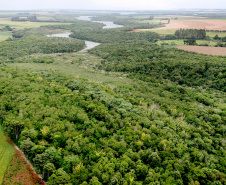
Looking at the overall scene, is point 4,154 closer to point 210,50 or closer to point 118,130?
point 118,130

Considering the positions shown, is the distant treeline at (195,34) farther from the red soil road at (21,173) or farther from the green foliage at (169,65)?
the red soil road at (21,173)

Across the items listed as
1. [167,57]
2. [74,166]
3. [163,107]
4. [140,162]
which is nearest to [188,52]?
[167,57]

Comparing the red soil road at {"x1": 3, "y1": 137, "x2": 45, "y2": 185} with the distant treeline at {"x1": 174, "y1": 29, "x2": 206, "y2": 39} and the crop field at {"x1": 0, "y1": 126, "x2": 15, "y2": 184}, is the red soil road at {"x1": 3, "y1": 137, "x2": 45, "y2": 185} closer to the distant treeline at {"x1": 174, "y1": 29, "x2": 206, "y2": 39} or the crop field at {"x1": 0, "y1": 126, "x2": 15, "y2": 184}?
the crop field at {"x1": 0, "y1": 126, "x2": 15, "y2": 184}

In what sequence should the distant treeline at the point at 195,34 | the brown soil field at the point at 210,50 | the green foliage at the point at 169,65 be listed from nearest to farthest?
the green foliage at the point at 169,65 < the brown soil field at the point at 210,50 < the distant treeline at the point at 195,34

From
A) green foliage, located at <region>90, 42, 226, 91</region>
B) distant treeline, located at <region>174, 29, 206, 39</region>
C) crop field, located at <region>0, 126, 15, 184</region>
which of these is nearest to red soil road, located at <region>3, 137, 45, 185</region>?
crop field, located at <region>0, 126, 15, 184</region>

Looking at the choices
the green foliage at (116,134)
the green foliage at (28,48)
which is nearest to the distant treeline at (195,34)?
the green foliage at (28,48)

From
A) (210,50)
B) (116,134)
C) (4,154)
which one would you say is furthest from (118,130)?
(210,50)

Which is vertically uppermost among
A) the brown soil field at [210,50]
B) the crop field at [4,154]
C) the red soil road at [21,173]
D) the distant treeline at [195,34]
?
the distant treeline at [195,34]

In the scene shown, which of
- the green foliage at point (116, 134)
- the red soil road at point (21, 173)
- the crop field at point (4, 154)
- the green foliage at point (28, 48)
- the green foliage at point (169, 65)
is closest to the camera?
the red soil road at point (21, 173)

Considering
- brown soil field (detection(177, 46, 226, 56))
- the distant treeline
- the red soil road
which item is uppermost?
the distant treeline
